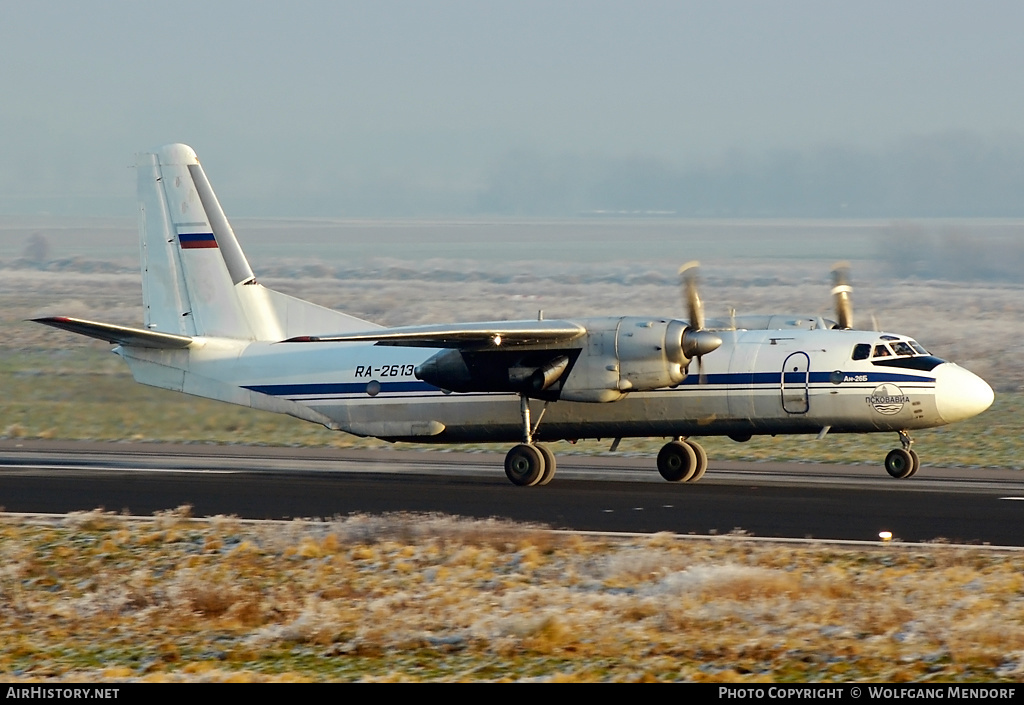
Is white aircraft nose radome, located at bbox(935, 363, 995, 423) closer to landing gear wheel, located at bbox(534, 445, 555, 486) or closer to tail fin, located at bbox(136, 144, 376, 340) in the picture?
landing gear wheel, located at bbox(534, 445, 555, 486)

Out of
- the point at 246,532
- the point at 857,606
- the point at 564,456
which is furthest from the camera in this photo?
the point at 564,456

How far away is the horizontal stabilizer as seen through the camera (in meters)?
23.1

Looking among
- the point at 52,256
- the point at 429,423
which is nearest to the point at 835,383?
the point at 429,423

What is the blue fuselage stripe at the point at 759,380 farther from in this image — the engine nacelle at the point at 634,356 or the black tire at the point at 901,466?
the black tire at the point at 901,466

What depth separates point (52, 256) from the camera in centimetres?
8812

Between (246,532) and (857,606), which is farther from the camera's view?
(246,532)

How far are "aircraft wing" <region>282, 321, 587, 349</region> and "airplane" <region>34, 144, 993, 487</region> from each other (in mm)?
40

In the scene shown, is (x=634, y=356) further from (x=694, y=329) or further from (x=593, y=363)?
(x=694, y=329)

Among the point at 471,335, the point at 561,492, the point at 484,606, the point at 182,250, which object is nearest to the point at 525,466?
the point at 561,492

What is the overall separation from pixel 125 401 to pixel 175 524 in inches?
557

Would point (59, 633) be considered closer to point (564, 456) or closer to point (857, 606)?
point (857, 606)

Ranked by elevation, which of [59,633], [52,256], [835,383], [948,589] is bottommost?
[59,633]

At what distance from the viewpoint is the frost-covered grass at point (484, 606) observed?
11.8 metres

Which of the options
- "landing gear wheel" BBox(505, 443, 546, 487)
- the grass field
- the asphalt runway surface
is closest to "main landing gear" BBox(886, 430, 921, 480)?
the asphalt runway surface
